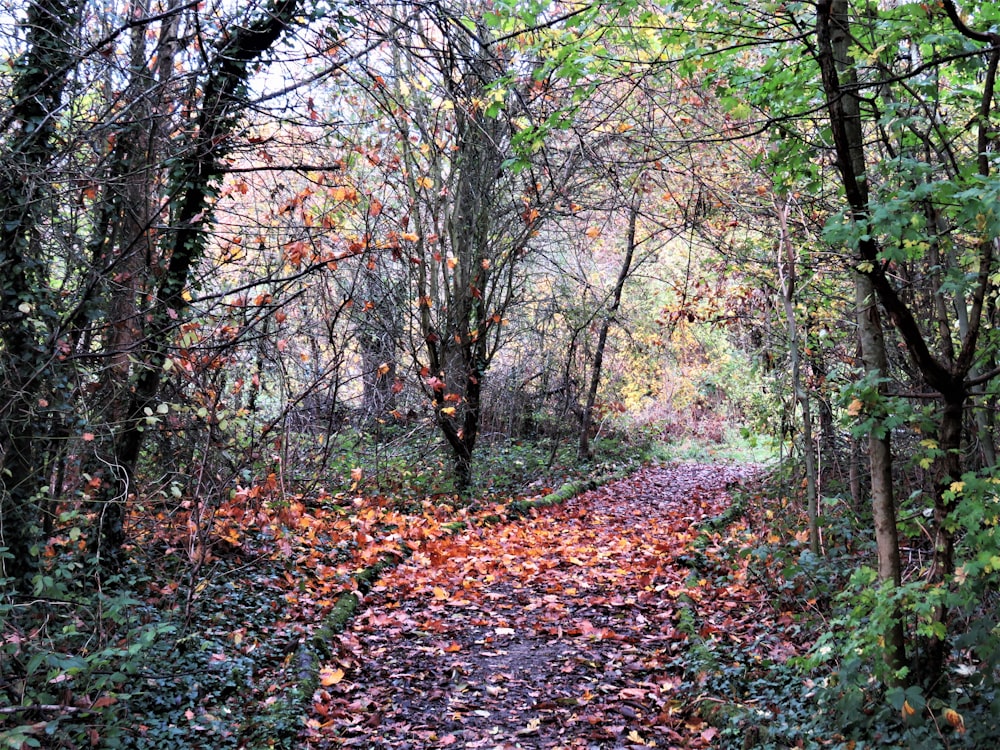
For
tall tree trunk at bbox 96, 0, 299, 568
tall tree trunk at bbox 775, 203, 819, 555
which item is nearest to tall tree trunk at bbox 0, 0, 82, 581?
tall tree trunk at bbox 96, 0, 299, 568

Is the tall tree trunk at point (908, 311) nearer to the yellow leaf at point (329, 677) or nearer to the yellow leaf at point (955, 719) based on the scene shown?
the yellow leaf at point (955, 719)

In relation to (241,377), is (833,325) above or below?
above

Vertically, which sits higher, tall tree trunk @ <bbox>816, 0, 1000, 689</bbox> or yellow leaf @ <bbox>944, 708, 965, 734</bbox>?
tall tree trunk @ <bbox>816, 0, 1000, 689</bbox>

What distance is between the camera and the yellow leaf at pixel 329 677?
5.20 meters

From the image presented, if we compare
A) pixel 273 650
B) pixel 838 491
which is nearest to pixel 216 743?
pixel 273 650

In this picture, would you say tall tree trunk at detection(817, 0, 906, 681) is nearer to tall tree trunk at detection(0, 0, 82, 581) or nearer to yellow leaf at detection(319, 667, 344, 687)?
yellow leaf at detection(319, 667, 344, 687)

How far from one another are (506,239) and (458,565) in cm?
588

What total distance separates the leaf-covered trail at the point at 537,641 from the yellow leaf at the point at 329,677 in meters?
0.01

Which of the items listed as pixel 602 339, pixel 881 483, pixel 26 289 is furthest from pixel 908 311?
pixel 602 339

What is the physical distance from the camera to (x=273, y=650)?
5.60 m

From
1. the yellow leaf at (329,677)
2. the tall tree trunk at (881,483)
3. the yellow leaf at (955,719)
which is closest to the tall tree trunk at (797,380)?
the tall tree trunk at (881,483)

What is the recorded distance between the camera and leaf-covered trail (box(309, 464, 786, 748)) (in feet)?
15.6

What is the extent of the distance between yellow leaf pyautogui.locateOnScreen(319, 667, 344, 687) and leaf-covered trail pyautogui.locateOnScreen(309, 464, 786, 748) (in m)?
0.01

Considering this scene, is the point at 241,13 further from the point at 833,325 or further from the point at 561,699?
the point at 833,325
